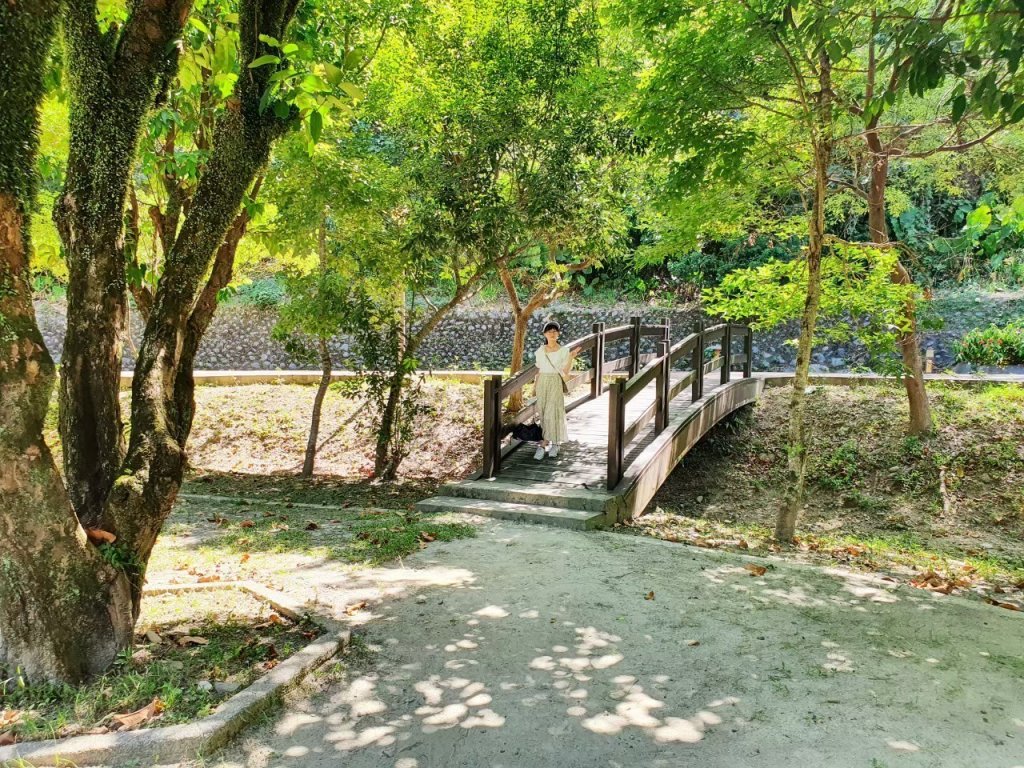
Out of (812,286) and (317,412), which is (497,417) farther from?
(812,286)

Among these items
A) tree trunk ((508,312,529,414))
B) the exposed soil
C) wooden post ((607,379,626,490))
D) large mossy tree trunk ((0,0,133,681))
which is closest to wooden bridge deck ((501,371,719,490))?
wooden post ((607,379,626,490))

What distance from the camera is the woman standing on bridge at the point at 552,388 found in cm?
841

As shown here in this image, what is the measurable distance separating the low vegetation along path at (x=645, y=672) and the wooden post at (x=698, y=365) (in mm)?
5283

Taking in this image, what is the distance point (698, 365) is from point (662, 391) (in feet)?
6.02

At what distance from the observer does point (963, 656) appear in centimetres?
389

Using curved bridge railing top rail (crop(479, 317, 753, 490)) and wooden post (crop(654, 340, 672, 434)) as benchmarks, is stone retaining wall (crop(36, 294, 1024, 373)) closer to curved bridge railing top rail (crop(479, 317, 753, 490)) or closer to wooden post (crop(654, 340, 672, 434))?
curved bridge railing top rail (crop(479, 317, 753, 490))

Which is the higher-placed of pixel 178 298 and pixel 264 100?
pixel 264 100

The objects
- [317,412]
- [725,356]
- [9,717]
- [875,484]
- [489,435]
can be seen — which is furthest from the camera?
[725,356]

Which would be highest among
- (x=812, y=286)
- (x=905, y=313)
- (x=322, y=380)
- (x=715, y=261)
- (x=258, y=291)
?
(x=715, y=261)

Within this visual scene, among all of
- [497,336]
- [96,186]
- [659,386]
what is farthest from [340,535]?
[497,336]

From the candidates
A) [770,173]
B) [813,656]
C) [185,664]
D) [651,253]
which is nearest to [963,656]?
[813,656]

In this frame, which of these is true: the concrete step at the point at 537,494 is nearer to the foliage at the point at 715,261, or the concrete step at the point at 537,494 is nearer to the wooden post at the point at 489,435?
the wooden post at the point at 489,435

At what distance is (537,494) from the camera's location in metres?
7.39

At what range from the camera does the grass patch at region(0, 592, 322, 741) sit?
2.91 m
